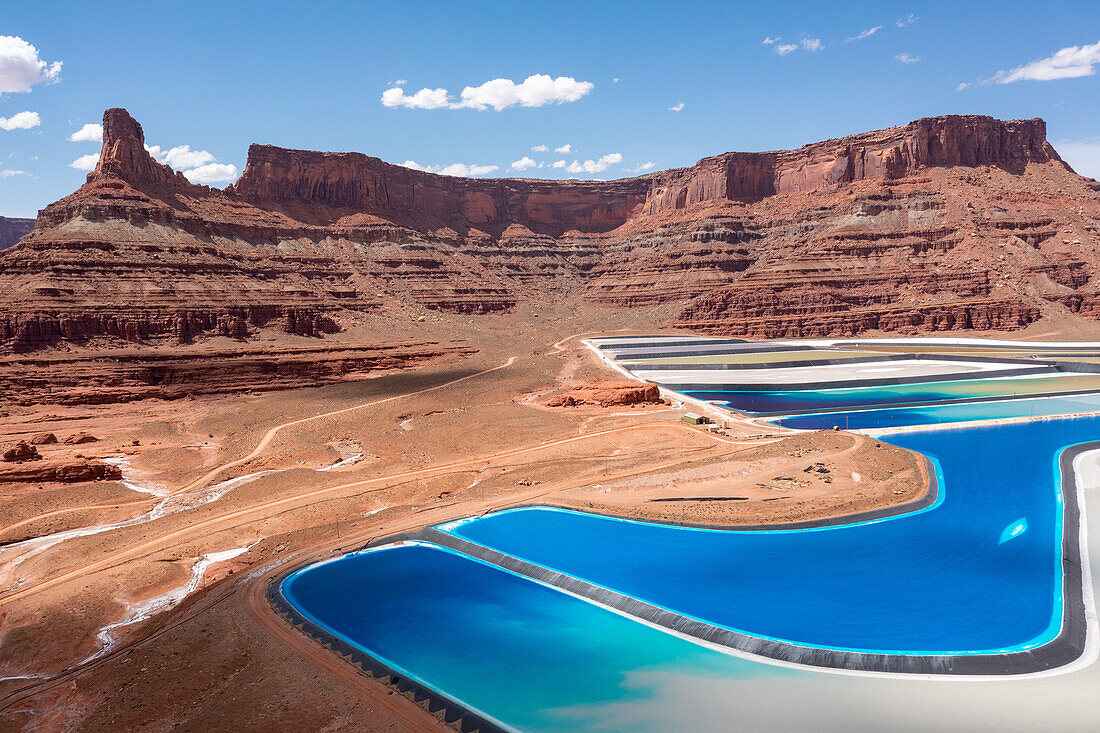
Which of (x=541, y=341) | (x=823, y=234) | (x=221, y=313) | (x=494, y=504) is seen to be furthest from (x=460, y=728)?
(x=823, y=234)

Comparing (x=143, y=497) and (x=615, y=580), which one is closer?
(x=615, y=580)

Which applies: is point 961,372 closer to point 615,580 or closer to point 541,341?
point 615,580

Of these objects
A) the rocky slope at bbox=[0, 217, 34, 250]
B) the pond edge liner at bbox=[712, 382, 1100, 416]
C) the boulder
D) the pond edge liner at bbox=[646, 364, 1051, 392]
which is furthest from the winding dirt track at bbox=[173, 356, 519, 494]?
the rocky slope at bbox=[0, 217, 34, 250]

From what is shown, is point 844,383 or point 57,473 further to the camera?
point 844,383

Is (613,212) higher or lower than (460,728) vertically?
higher

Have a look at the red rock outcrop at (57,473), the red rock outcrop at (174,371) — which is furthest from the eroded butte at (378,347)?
the red rock outcrop at (174,371)

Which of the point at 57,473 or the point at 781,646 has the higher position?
the point at 781,646

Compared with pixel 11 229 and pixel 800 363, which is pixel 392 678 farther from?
pixel 11 229


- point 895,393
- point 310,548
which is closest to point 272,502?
point 310,548
